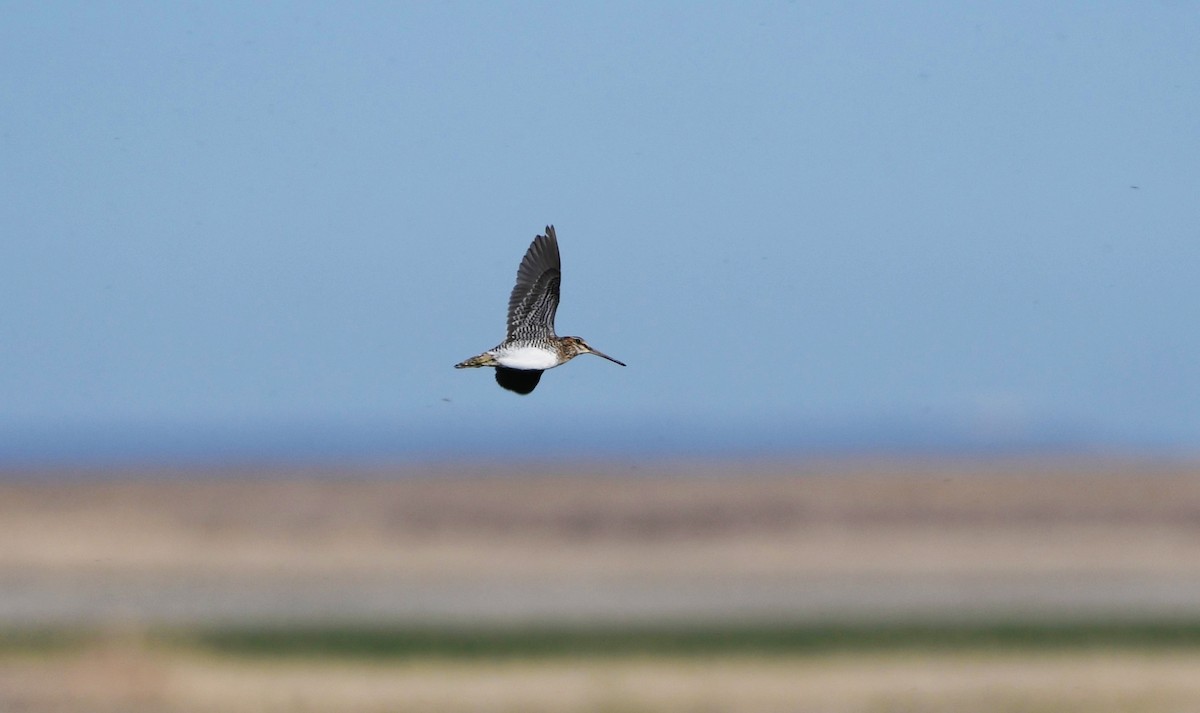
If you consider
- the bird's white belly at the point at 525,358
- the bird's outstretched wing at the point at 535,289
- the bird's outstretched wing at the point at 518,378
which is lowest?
the bird's outstretched wing at the point at 518,378

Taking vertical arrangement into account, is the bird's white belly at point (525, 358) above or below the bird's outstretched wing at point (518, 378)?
above

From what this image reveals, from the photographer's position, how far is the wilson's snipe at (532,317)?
491 inches

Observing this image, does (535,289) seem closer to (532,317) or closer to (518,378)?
(532,317)

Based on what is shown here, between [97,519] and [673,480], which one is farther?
[673,480]

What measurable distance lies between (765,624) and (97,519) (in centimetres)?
1995

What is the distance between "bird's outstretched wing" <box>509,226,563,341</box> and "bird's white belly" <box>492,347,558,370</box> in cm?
13

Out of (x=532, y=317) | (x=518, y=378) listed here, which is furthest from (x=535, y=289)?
(x=518, y=378)

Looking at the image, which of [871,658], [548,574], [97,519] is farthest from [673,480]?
[871,658]

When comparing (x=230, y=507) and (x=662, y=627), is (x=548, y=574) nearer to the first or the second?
(x=662, y=627)

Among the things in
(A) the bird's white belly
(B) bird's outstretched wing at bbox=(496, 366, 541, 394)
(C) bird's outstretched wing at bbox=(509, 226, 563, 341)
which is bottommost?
(B) bird's outstretched wing at bbox=(496, 366, 541, 394)

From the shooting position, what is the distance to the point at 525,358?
12383 millimetres

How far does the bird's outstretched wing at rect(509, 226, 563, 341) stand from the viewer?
12531mm

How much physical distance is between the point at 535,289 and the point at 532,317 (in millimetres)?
168

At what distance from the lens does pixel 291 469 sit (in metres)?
60.5
